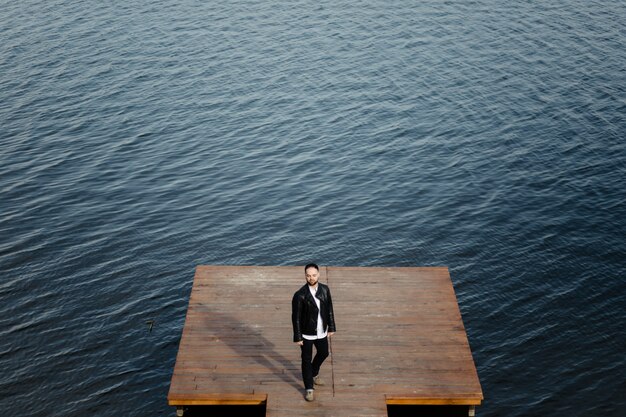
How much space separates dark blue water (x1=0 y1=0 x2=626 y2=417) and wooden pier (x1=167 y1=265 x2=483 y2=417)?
2529 mm

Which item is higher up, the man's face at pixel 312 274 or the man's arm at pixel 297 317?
the man's face at pixel 312 274

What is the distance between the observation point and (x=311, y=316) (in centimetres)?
1464

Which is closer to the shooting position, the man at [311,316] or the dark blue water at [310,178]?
the man at [311,316]

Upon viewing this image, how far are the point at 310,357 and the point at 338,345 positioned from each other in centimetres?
230

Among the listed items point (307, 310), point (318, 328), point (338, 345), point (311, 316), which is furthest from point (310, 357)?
point (338, 345)

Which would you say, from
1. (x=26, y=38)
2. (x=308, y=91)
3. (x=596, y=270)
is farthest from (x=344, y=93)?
(x=26, y=38)

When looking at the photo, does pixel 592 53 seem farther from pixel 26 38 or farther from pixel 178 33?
pixel 26 38

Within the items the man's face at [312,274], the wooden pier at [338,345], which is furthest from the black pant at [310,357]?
the man's face at [312,274]

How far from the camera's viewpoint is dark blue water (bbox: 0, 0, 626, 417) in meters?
21.0

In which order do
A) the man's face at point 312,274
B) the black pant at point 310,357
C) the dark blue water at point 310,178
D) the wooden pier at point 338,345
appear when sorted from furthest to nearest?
the dark blue water at point 310,178 < the wooden pier at point 338,345 < the black pant at point 310,357 < the man's face at point 312,274

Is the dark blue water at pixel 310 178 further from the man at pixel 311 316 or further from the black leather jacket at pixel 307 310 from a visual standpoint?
the black leather jacket at pixel 307 310

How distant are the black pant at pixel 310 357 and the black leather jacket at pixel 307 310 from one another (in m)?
0.33

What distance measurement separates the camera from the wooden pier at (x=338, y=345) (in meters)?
15.8

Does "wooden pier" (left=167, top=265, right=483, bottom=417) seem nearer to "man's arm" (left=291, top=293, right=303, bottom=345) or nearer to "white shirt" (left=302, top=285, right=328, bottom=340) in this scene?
"white shirt" (left=302, top=285, right=328, bottom=340)
